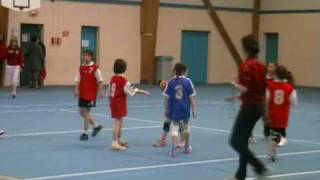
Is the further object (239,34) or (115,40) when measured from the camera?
(239,34)

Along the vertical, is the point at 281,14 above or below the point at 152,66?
above

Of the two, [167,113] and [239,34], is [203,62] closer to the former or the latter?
[239,34]

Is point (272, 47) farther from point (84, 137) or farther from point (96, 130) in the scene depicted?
point (84, 137)

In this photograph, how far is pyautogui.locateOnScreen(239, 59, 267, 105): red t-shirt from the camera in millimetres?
9547

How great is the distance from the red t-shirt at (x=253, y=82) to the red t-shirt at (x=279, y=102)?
3051 millimetres

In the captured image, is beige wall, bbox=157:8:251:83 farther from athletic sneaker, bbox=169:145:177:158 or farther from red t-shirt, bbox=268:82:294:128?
red t-shirt, bbox=268:82:294:128

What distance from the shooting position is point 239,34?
38.5 metres

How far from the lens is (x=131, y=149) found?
13.8m

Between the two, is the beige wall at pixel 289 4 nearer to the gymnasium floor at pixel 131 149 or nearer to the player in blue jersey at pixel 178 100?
the gymnasium floor at pixel 131 149

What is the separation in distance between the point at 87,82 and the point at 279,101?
4.10 meters

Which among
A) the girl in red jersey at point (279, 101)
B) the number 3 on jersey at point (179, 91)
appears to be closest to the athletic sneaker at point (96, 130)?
the number 3 on jersey at point (179, 91)

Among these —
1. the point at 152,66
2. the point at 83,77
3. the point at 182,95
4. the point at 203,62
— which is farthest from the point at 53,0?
the point at 182,95

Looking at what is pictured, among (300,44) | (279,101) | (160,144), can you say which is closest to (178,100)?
(160,144)

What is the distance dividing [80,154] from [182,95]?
206 cm
